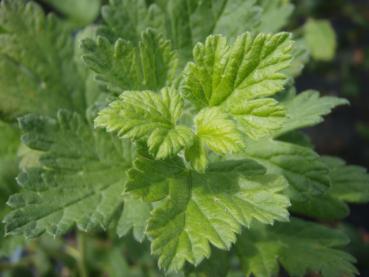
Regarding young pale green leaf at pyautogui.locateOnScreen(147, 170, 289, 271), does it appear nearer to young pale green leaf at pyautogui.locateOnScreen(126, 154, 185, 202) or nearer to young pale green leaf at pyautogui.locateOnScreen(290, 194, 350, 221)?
young pale green leaf at pyautogui.locateOnScreen(126, 154, 185, 202)

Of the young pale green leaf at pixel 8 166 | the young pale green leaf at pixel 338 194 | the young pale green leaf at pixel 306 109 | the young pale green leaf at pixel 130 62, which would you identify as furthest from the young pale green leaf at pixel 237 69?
the young pale green leaf at pixel 8 166

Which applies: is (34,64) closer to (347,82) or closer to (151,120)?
(151,120)

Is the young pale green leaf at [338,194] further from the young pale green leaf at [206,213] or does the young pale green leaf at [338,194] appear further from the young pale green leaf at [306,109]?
the young pale green leaf at [206,213]

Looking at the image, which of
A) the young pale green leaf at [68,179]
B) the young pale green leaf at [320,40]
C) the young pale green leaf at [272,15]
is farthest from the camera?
the young pale green leaf at [320,40]

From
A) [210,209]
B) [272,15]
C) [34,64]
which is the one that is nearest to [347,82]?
[272,15]

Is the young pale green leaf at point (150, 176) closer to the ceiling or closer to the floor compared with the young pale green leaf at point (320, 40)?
closer to the floor
